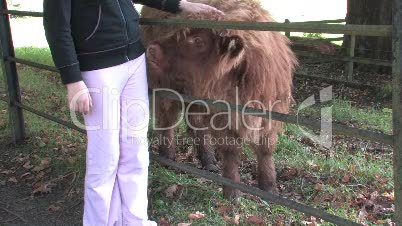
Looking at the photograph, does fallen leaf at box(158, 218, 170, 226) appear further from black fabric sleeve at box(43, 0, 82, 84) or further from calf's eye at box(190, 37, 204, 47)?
black fabric sleeve at box(43, 0, 82, 84)

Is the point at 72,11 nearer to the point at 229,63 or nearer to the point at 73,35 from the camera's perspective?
the point at 73,35

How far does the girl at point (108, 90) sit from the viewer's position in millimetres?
2307

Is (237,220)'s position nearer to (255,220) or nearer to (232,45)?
(255,220)

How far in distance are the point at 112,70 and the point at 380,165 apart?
2.98 meters

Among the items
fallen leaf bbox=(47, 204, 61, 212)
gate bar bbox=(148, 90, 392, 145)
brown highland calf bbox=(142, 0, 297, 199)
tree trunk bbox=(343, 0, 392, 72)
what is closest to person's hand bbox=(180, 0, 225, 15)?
brown highland calf bbox=(142, 0, 297, 199)

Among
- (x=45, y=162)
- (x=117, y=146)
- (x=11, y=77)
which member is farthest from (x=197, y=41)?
(x=11, y=77)

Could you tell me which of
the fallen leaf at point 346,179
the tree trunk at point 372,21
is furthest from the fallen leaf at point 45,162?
the tree trunk at point 372,21

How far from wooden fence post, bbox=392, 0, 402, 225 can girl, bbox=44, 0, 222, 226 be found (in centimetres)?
141

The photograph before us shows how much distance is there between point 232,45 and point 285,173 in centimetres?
181

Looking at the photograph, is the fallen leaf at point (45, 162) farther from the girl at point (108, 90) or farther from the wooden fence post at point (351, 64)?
the wooden fence post at point (351, 64)

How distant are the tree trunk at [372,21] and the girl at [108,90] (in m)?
6.67

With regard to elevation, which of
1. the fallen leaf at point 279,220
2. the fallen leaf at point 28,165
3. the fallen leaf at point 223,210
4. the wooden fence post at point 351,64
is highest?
the wooden fence post at point 351,64

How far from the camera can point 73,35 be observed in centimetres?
242

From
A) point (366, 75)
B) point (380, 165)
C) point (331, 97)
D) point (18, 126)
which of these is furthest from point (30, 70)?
point (380, 165)
